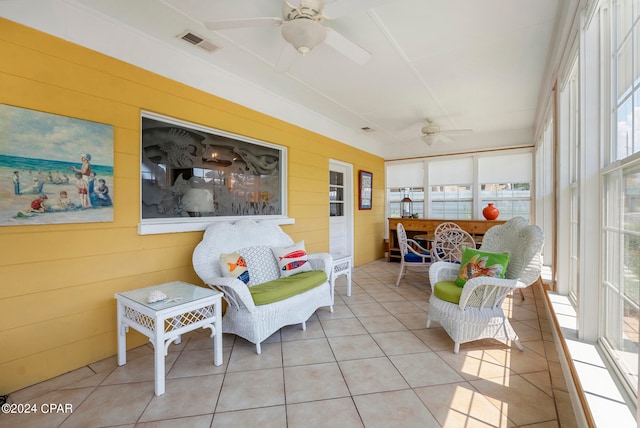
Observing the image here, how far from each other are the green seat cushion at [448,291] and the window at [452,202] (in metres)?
3.75

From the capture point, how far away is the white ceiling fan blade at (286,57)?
215 centimetres

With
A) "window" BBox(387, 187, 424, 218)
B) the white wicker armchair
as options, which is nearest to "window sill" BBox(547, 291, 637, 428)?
the white wicker armchair

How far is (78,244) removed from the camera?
2090mm

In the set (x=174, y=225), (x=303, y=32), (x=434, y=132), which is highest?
(x=434, y=132)

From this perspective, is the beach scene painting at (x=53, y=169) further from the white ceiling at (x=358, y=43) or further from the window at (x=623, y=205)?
the window at (x=623, y=205)

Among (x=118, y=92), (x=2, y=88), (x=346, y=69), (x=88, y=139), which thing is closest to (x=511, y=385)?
(x=346, y=69)

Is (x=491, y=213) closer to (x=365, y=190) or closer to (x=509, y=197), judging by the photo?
(x=509, y=197)

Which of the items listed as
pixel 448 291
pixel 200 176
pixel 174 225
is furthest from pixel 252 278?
pixel 448 291

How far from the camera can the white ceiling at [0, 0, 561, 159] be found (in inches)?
81.1

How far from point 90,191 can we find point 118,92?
0.84 metres

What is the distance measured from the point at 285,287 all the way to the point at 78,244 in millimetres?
1638

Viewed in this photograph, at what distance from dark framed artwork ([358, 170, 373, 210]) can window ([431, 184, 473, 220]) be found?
147 cm

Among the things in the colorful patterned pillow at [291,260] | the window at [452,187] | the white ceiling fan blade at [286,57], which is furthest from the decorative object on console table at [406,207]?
the white ceiling fan blade at [286,57]

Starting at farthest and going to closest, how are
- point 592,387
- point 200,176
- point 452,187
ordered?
point 452,187 → point 200,176 → point 592,387
